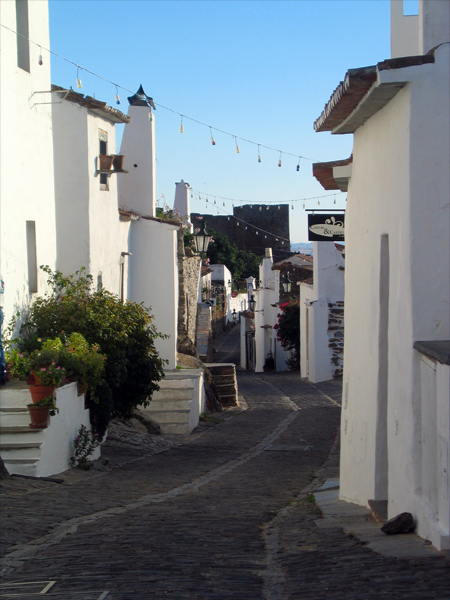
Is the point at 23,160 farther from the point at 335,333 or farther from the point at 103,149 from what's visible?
the point at 335,333

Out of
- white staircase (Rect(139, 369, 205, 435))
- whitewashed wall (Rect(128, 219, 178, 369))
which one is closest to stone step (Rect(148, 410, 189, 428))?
white staircase (Rect(139, 369, 205, 435))

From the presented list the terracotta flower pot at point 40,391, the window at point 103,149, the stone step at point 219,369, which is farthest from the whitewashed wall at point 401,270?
the stone step at point 219,369

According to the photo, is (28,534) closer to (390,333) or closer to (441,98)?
(390,333)

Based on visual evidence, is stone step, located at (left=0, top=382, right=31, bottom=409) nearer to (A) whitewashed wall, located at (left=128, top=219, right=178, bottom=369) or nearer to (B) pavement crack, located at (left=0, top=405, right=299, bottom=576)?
(B) pavement crack, located at (left=0, top=405, right=299, bottom=576)

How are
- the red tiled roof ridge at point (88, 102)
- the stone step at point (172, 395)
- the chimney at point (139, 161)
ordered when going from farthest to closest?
the chimney at point (139, 161) → the stone step at point (172, 395) → the red tiled roof ridge at point (88, 102)

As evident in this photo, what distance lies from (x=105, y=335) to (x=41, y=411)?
307 centimetres

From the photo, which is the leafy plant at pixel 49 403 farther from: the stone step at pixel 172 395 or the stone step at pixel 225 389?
the stone step at pixel 225 389

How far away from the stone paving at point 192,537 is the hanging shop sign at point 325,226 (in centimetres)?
378

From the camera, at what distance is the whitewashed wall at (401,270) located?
5.61 metres

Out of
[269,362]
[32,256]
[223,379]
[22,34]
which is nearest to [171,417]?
[32,256]

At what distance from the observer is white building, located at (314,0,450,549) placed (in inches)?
208

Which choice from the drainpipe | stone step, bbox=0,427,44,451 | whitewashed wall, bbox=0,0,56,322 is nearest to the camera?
stone step, bbox=0,427,44,451

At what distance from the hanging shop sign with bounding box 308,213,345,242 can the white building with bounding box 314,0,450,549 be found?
590 centimetres

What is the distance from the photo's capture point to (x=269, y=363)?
3809cm
